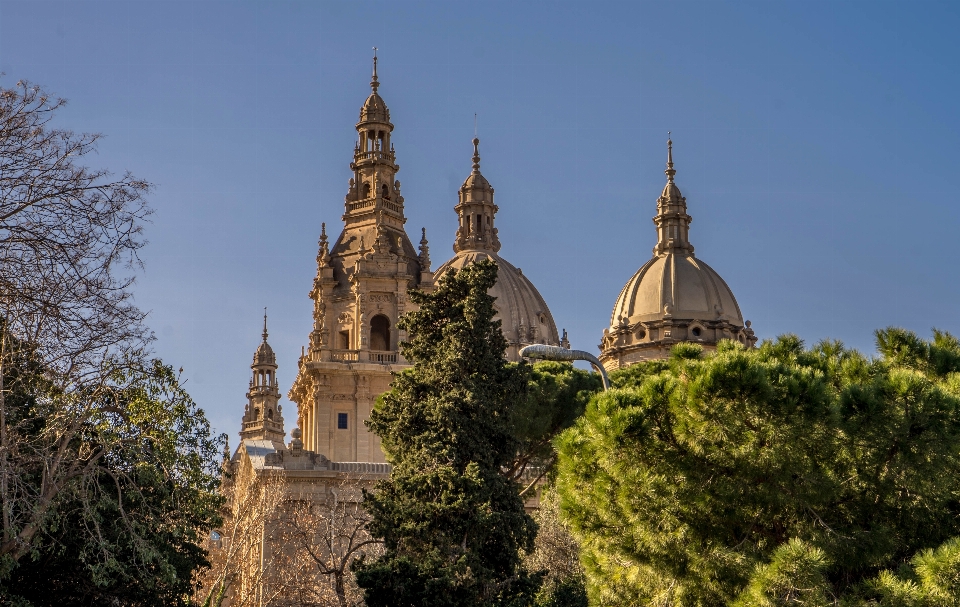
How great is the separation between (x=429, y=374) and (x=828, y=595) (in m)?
13.9

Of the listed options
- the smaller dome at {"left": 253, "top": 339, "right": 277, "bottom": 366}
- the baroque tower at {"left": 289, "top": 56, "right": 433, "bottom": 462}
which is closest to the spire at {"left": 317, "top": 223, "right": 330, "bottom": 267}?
the baroque tower at {"left": 289, "top": 56, "right": 433, "bottom": 462}

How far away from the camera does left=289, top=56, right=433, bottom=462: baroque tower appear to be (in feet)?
255

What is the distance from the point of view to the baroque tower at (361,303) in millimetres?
77688

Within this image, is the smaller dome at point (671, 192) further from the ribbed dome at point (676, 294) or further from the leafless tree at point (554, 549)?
the leafless tree at point (554, 549)

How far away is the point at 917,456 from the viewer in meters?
27.6

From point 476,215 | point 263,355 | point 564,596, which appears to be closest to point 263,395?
point 263,355

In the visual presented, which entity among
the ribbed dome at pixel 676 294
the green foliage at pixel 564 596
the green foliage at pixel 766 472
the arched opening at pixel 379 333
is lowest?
the green foliage at pixel 564 596

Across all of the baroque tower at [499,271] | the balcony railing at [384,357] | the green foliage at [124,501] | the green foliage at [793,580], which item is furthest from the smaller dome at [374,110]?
the green foliage at [793,580]

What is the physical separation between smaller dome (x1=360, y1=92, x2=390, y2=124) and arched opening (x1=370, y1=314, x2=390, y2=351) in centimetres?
1303

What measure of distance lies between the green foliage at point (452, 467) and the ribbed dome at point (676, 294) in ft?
157

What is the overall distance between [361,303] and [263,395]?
30.6m

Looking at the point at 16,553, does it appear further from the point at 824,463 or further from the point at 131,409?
the point at 824,463

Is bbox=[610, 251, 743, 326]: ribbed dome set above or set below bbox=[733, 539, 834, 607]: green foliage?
above

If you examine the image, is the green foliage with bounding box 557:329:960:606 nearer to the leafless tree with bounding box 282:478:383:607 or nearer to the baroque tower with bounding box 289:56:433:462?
the leafless tree with bounding box 282:478:383:607
